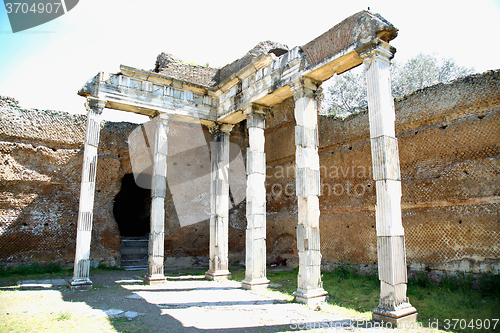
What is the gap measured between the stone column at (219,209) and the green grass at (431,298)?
169 centimetres

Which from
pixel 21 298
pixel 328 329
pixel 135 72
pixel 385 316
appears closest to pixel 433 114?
pixel 385 316

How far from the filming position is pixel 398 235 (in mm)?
4516

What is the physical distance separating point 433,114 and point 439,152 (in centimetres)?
82

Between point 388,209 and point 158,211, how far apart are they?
523 centimetres

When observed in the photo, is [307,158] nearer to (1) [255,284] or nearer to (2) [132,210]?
(1) [255,284]

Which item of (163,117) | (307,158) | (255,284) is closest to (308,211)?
(307,158)

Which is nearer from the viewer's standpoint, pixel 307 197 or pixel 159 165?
pixel 307 197

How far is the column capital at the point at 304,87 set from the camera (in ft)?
20.4

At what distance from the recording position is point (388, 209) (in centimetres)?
455

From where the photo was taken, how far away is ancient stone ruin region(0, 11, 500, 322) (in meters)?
5.49

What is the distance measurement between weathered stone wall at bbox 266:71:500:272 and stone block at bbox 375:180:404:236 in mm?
2491

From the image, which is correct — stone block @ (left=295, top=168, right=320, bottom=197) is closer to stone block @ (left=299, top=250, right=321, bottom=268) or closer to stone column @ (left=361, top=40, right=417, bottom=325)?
stone block @ (left=299, top=250, right=321, bottom=268)

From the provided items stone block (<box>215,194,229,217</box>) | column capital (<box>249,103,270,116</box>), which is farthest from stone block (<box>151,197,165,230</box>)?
column capital (<box>249,103,270,116</box>)

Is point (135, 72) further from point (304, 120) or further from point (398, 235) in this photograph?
point (398, 235)
